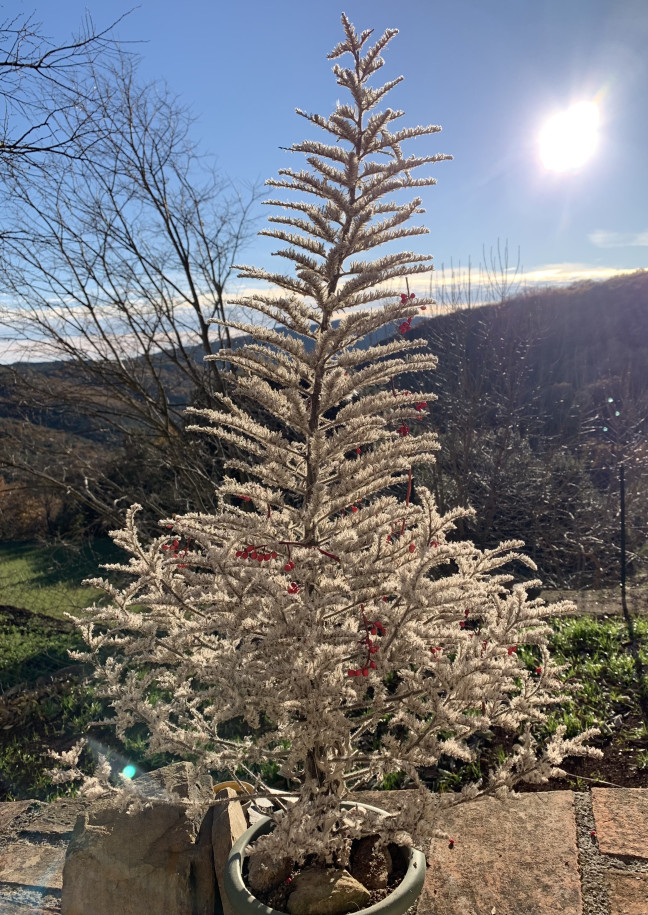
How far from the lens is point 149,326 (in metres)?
6.83

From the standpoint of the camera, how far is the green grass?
9.47 m

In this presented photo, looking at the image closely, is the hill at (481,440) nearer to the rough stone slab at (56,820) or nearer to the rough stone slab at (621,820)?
the rough stone slab at (56,820)

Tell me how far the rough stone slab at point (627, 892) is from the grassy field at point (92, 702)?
0.74 metres

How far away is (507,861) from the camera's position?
2.85 meters

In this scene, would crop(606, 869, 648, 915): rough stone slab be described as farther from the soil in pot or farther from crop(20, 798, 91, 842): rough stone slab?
crop(20, 798, 91, 842): rough stone slab

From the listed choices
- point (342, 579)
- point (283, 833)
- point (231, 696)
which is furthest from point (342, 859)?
point (342, 579)

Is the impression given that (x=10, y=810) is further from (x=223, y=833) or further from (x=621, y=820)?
(x=621, y=820)

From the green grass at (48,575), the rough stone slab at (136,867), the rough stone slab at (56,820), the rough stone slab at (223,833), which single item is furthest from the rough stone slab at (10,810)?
the green grass at (48,575)

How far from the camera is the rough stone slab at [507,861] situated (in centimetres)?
263

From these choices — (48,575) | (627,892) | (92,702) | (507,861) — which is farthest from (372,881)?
(48,575)

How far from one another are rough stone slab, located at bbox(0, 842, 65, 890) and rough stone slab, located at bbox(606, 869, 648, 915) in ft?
8.70

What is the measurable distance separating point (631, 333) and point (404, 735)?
14573 millimetres

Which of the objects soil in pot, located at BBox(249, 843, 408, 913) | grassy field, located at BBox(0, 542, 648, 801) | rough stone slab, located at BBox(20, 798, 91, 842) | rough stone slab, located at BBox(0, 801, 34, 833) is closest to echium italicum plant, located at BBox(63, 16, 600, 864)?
soil in pot, located at BBox(249, 843, 408, 913)

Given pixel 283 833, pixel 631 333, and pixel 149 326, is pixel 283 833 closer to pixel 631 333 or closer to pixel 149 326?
pixel 149 326
